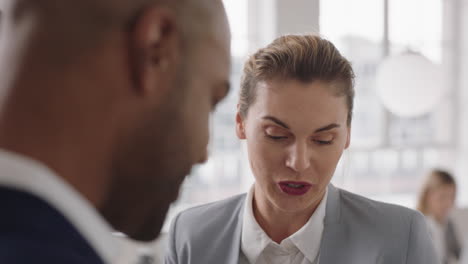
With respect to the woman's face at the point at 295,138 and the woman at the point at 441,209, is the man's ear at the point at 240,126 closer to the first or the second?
the woman's face at the point at 295,138

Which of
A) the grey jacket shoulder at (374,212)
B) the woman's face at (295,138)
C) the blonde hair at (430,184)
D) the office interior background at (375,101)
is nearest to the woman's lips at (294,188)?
the woman's face at (295,138)

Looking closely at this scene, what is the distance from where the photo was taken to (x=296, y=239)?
Result: 3.87 feet

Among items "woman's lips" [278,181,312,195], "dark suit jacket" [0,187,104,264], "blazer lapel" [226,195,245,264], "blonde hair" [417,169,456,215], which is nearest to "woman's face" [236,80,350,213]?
"woman's lips" [278,181,312,195]

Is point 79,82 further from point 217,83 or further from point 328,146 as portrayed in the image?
point 328,146

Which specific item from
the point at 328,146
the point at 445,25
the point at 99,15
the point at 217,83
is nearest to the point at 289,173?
the point at 328,146

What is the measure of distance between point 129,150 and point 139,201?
0.19 feet

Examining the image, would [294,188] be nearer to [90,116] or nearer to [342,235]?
[342,235]

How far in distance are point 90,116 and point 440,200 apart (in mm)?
3653

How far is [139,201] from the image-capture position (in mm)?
504

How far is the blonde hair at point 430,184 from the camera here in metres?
3.70

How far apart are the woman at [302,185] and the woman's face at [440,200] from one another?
8.75 ft

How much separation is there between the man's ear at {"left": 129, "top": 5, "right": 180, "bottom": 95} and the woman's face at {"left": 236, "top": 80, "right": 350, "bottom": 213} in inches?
26.7

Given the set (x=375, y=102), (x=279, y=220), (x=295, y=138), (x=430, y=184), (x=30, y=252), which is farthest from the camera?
(x=375, y=102)

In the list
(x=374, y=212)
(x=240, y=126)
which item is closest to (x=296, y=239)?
(x=374, y=212)
